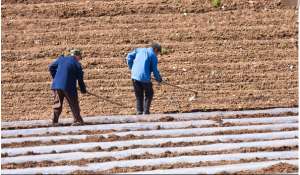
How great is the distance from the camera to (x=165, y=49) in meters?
16.8

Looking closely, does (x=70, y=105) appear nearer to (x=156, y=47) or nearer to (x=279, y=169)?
(x=156, y=47)

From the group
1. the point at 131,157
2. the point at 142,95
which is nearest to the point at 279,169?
the point at 131,157

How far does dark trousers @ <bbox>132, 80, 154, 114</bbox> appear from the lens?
13.8 metres

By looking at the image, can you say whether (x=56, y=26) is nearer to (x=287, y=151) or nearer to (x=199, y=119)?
(x=199, y=119)

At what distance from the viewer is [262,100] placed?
15133 mm

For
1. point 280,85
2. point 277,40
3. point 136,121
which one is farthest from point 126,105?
point 277,40

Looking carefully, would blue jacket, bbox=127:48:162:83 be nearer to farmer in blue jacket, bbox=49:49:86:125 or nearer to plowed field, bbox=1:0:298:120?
plowed field, bbox=1:0:298:120

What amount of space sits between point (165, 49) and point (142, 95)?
3.01 metres

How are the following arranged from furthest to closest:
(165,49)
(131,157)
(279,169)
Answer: (165,49), (131,157), (279,169)

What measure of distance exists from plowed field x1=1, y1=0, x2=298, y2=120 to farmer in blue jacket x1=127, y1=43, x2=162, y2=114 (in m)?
0.69

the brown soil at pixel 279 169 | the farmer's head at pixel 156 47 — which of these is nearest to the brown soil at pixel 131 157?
the brown soil at pixel 279 169

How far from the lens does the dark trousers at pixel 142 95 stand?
13.8m

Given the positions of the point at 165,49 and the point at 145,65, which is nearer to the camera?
the point at 145,65

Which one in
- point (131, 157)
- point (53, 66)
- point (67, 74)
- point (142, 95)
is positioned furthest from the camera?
point (142, 95)
